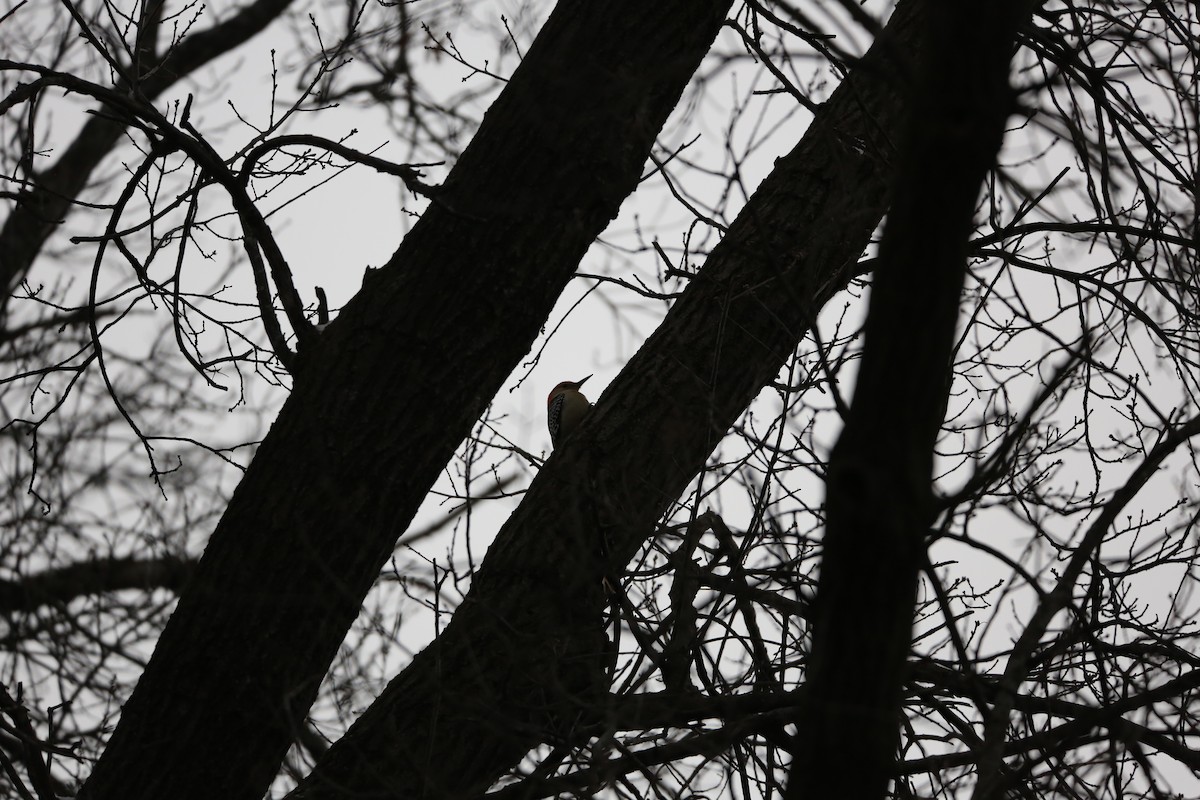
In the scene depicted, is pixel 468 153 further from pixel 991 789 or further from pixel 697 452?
pixel 991 789

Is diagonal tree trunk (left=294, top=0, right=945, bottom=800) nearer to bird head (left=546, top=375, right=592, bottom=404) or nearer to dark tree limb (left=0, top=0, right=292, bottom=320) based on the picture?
bird head (left=546, top=375, right=592, bottom=404)

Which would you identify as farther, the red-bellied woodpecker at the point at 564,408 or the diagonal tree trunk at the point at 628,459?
the red-bellied woodpecker at the point at 564,408

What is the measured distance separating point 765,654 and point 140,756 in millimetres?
1874

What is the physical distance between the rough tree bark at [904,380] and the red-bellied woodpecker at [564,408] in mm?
4811

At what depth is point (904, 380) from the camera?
62.9 inches

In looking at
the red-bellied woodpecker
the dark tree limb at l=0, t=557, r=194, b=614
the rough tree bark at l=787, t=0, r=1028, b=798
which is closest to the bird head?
the red-bellied woodpecker

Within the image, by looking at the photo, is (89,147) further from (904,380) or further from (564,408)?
(904,380)

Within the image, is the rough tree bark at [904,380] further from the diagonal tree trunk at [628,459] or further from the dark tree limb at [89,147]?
the dark tree limb at [89,147]

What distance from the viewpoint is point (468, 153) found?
273 centimetres

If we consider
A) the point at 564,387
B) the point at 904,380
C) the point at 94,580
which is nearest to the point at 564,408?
the point at 564,387

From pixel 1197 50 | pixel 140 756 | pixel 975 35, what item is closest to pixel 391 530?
pixel 140 756

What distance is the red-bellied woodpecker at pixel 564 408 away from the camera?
6.64m

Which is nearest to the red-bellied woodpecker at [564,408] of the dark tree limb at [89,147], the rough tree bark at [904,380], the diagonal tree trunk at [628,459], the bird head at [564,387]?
the bird head at [564,387]

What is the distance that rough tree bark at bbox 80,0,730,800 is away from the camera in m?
2.56
